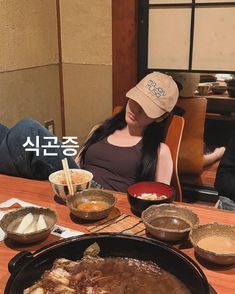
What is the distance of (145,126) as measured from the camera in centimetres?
233

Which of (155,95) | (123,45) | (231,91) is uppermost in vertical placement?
(123,45)

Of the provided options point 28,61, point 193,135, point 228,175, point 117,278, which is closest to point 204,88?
point 193,135

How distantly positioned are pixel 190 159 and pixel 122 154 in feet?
3.98

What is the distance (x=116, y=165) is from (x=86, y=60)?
5.02 feet

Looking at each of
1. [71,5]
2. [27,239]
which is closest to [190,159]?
[71,5]

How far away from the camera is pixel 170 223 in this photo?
130 centimetres

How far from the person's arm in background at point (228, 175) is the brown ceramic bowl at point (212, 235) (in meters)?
0.84

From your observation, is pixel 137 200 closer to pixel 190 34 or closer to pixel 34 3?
pixel 190 34

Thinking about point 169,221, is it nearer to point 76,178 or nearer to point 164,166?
point 76,178

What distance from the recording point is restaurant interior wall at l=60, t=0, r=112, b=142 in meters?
3.30

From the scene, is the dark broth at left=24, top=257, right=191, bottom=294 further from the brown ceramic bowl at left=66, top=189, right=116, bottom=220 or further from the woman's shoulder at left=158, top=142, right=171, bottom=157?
the woman's shoulder at left=158, top=142, right=171, bottom=157

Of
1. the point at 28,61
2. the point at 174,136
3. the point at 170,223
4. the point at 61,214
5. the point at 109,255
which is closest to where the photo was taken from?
the point at 109,255

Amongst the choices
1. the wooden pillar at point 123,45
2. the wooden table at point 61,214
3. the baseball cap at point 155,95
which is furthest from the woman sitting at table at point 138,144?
the wooden pillar at point 123,45

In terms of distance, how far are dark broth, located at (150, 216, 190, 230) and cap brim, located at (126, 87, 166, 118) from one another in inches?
37.5
